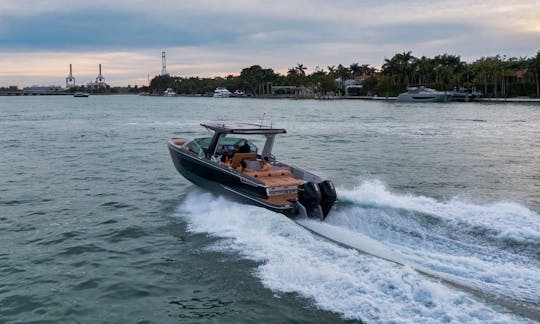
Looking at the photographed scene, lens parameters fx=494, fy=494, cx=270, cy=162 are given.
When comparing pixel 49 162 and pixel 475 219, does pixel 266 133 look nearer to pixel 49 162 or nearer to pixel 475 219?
pixel 475 219

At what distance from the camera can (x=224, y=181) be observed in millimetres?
15203

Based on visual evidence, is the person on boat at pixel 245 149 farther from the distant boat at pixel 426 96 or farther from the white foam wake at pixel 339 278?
the distant boat at pixel 426 96

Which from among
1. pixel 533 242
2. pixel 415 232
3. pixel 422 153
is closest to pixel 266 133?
pixel 415 232

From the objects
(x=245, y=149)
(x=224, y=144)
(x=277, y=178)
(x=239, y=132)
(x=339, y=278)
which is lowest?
(x=339, y=278)

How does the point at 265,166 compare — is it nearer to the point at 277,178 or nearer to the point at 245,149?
the point at 277,178

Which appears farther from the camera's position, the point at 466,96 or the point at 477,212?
the point at 466,96

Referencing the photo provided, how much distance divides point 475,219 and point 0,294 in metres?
11.2

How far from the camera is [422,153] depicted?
30.7m

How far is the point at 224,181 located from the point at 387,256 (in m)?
6.41

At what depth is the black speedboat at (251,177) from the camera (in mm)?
13188

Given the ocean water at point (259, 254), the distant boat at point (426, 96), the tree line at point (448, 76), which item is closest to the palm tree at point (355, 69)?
the tree line at point (448, 76)

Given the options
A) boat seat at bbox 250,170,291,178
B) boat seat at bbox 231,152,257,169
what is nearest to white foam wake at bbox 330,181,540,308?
boat seat at bbox 250,170,291,178

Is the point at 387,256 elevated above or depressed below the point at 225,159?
below

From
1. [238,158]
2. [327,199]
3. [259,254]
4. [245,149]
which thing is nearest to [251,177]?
[238,158]
